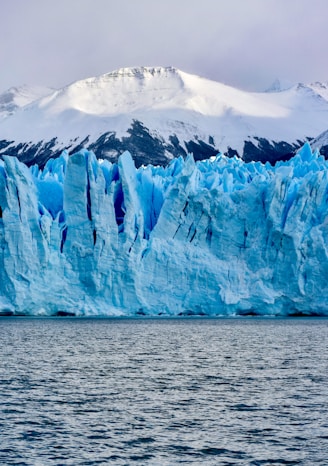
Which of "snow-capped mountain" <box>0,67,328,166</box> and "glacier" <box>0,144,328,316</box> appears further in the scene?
"snow-capped mountain" <box>0,67,328,166</box>

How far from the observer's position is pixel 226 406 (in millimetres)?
15930

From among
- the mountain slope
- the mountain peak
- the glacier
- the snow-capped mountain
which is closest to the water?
the glacier

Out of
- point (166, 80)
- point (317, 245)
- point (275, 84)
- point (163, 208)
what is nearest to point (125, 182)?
point (163, 208)

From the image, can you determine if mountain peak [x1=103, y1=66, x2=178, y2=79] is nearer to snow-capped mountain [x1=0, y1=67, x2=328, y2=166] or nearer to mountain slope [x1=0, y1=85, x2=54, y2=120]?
snow-capped mountain [x1=0, y1=67, x2=328, y2=166]

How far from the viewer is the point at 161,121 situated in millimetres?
94938

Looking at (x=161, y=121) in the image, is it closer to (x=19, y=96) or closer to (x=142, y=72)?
(x=142, y=72)

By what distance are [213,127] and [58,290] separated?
6273 centimetres

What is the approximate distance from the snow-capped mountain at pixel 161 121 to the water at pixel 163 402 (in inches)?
2388

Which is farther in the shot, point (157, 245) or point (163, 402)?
point (157, 245)

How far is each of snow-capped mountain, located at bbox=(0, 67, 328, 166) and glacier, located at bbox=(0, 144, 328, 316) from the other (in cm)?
4683

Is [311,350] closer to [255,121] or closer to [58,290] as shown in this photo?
[58,290]

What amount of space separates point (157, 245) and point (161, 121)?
59.6 m

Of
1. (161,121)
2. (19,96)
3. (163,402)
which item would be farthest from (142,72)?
(163,402)

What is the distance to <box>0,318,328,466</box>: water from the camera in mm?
12375
